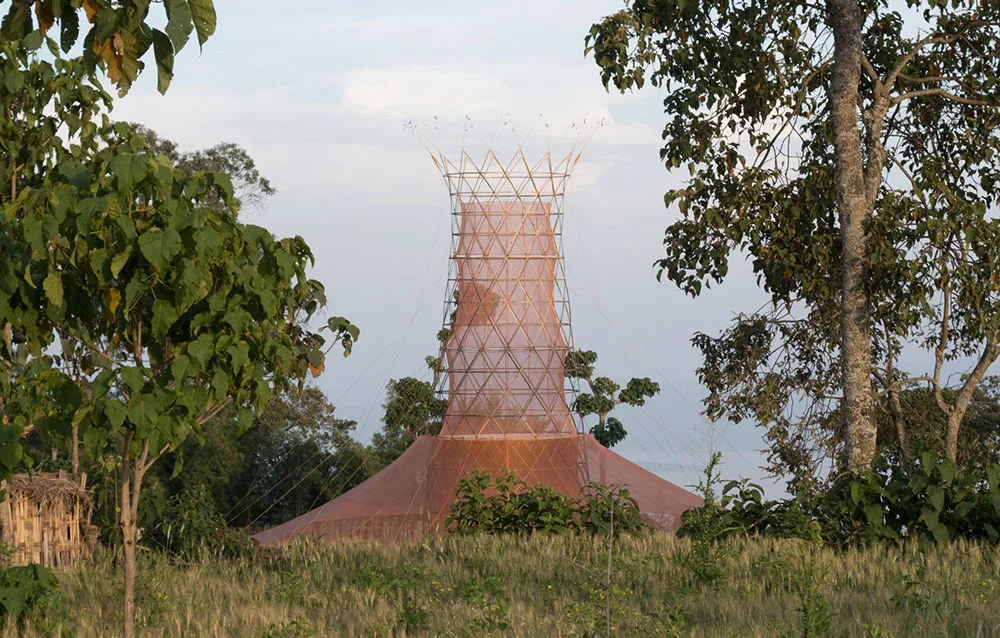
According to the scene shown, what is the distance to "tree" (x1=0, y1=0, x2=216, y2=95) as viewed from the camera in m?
2.85

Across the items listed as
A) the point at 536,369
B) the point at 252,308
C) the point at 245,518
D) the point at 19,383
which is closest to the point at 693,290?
the point at 252,308

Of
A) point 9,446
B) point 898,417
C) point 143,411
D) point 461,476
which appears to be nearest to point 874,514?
point 898,417

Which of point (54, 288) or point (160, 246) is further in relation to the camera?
point (54, 288)

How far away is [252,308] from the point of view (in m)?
→ 6.31

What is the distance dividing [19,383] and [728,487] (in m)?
6.83

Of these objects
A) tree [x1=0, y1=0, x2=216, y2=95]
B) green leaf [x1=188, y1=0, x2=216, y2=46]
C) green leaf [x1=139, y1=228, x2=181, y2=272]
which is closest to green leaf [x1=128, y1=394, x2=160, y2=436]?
green leaf [x1=139, y1=228, x2=181, y2=272]

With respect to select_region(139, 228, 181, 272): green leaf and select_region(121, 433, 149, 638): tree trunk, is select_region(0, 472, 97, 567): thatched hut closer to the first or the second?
select_region(121, 433, 149, 638): tree trunk

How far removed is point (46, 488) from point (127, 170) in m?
6.24

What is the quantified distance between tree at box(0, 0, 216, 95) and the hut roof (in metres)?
8.24

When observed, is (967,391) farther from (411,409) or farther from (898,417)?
(411,409)

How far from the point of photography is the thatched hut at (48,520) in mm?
10258

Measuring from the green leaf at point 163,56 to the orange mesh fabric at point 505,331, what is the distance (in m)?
17.6

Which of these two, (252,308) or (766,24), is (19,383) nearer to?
(252,308)

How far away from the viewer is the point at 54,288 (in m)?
5.53
